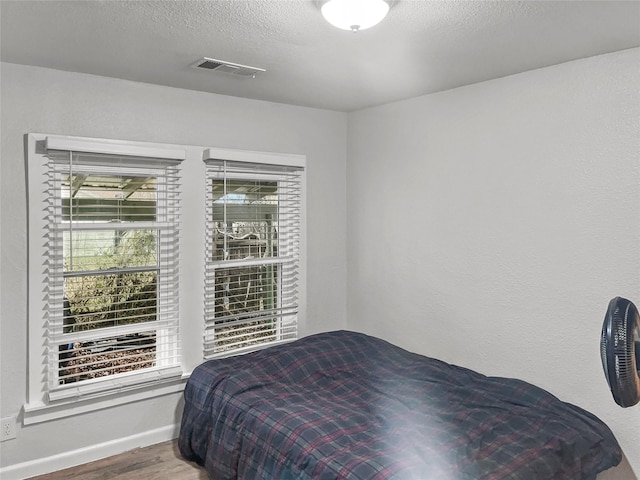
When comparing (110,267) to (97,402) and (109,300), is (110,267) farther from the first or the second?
(97,402)

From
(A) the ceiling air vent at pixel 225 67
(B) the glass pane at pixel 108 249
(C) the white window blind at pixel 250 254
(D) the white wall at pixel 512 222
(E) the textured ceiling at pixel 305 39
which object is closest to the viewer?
(E) the textured ceiling at pixel 305 39

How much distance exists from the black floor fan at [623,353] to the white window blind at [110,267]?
2.61 meters

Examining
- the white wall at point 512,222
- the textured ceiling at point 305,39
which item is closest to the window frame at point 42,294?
the textured ceiling at point 305,39

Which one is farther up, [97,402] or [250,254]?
[250,254]

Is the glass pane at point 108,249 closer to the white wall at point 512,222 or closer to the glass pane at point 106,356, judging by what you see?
the glass pane at point 106,356

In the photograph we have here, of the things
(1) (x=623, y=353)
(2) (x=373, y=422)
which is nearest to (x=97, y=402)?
(2) (x=373, y=422)

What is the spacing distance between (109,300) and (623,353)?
2806mm

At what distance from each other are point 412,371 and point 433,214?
1.09 m

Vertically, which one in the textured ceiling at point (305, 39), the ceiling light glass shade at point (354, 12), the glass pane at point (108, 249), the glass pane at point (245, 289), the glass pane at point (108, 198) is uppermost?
the textured ceiling at point (305, 39)

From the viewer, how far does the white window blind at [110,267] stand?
2992 millimetres

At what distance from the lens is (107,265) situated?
3211 mm

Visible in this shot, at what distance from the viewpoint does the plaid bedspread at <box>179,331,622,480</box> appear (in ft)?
7.30

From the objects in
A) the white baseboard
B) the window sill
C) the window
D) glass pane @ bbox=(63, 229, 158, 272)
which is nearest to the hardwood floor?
the white baseboard

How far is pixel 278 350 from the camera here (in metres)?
3.46
